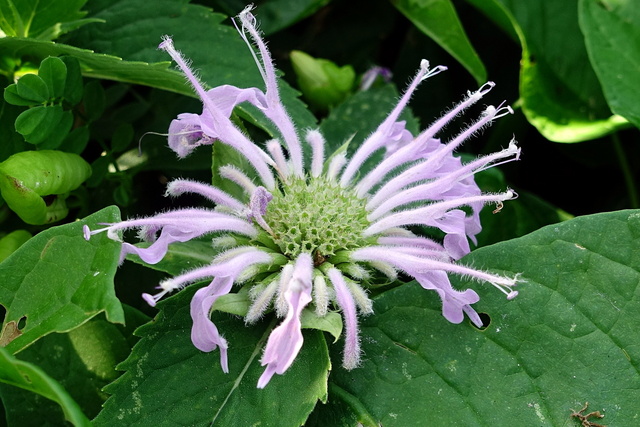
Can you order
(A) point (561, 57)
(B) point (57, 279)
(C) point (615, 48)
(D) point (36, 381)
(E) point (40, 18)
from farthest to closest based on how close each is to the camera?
(A) point (561, 57) < (C) point (615, 48) < (E) point (40, 18) < (B) point (57, 279) < (D) point (36, 381)

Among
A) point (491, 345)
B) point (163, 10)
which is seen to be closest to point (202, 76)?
point (163, 10)

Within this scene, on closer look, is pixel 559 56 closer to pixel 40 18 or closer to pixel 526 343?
pixel 526 343

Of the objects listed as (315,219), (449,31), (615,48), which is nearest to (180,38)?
(315,219)

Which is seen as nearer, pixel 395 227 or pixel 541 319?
pixel 541 319

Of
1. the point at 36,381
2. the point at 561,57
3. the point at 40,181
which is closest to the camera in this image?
the point at 36,381

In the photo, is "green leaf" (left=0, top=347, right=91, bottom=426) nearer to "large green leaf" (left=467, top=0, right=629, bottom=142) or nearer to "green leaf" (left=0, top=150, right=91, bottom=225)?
"green leaf" (left=0, top=150, right=91, bottom=225)

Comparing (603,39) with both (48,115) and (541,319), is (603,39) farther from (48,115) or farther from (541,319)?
(48,115)
